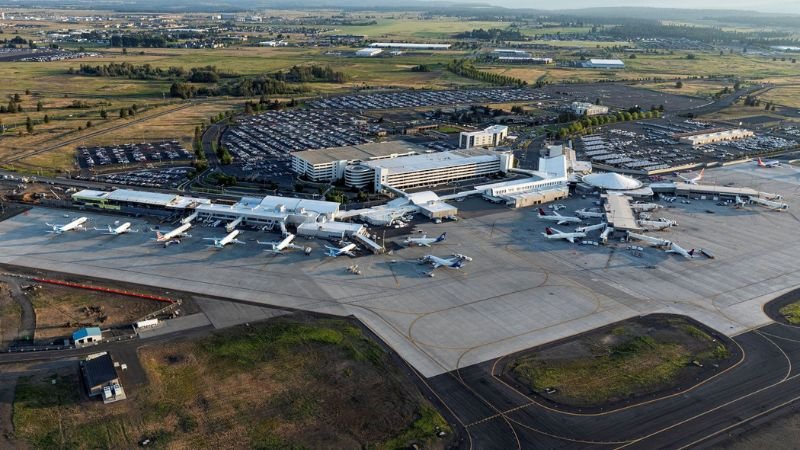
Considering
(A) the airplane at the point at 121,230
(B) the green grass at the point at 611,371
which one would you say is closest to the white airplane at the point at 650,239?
(B) the green grass at the point at 611,371

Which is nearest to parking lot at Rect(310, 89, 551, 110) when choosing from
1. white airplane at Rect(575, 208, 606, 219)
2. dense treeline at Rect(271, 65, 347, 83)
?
dense treeline at Rect(271, 65, 347, 83)

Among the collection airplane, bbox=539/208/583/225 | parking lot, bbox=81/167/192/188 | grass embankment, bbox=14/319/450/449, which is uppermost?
airplane, bbox=539/208/583/225

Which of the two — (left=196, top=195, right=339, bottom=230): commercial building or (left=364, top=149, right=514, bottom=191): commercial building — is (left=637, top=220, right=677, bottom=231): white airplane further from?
(left=196, top=195, right=339, bottom=230): commercial building

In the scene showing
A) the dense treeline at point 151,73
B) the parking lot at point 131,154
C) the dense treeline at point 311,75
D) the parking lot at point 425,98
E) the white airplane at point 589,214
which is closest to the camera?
the white airplane at point 589,214

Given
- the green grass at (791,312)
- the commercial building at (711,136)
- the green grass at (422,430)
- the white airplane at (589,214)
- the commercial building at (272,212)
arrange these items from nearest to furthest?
the green grass at (422,430), the green grass at (791,312), the commercial building at (272,212), the white airplane at (589,214), the commercial building at (711,136)

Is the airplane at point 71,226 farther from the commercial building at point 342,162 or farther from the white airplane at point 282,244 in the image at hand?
the commercial building at point 342,162

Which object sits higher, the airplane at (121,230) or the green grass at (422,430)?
the airplane at (121,230)

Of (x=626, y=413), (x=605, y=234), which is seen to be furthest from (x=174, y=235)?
(x=626, y=413)
